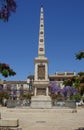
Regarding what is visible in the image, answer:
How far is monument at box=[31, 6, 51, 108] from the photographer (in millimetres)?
42000

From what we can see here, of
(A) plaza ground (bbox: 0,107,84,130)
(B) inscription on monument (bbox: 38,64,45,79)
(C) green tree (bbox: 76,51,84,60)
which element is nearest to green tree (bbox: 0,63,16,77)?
(C) green tree (bbox: 76,51,84,60)

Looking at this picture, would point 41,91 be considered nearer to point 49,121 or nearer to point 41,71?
point 41,71

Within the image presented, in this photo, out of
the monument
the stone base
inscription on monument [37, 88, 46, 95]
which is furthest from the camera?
inscription on monument [37, 88, 46, 95]

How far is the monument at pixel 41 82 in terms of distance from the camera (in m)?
42.0

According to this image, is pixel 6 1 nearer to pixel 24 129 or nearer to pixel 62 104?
pixel 24 129

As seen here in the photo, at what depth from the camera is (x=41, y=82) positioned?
4275 centimetres

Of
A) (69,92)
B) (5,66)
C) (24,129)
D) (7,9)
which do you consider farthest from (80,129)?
(69,92)

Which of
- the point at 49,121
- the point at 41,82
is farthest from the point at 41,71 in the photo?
the point at 49,121

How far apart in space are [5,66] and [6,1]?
287 centimetres

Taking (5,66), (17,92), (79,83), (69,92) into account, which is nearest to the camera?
(5,66)

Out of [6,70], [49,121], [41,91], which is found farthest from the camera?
[41,91]

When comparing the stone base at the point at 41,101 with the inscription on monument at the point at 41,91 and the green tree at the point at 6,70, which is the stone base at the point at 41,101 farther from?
the green tree at the point at 6,70

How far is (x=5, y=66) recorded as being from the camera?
10.8 meters

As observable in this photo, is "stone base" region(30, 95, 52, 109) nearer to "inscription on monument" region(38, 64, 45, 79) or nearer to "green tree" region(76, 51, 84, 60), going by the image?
"inscription on monument" region(38, 64, 45, 79)
